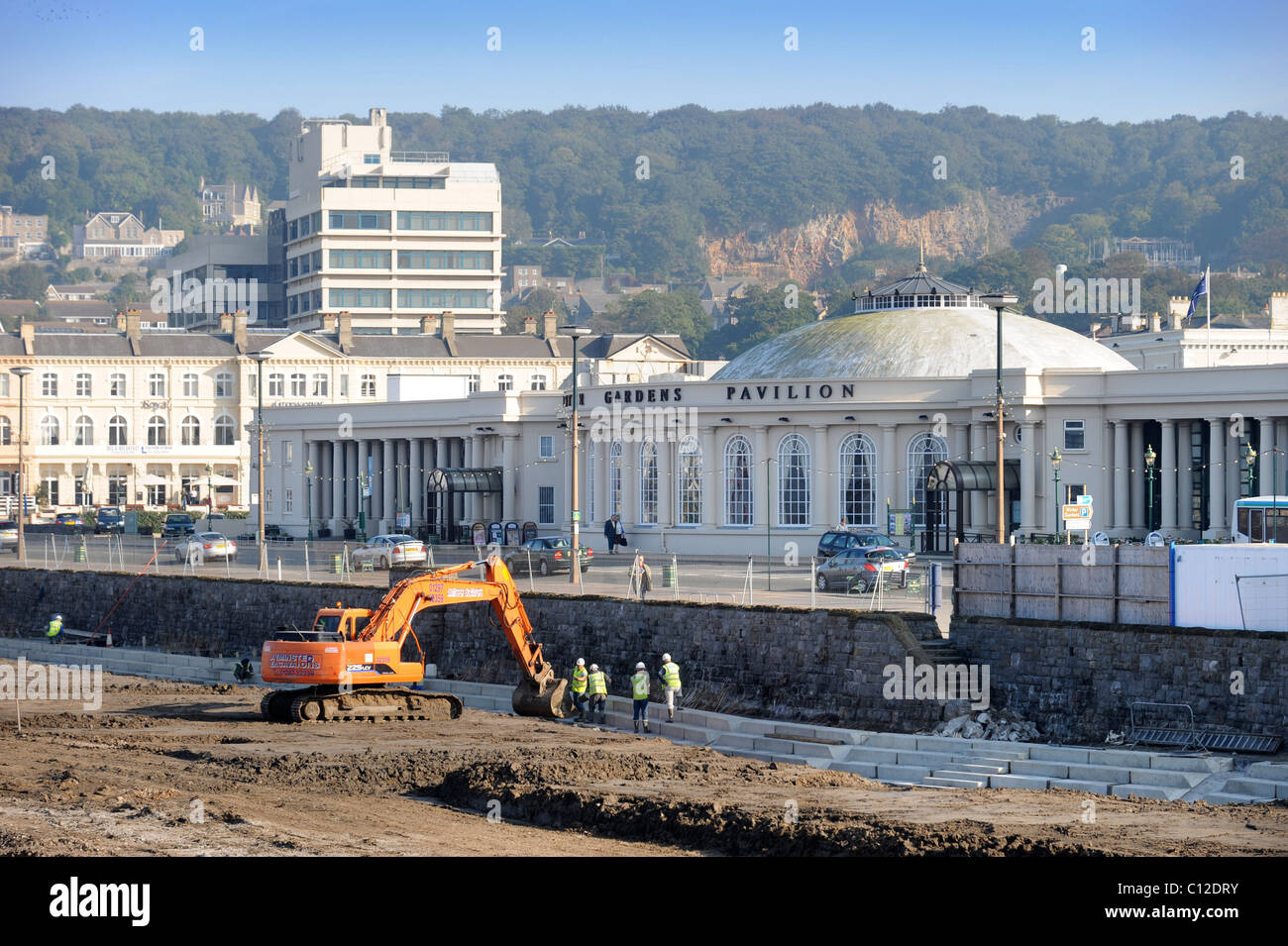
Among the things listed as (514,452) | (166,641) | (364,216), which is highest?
(364,216)

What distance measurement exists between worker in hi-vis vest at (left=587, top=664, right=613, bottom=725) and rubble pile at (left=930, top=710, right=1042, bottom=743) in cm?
826

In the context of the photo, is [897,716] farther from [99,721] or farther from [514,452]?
[514,452]

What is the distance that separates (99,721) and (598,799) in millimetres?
18078

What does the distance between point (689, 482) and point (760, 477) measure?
3.58 metres

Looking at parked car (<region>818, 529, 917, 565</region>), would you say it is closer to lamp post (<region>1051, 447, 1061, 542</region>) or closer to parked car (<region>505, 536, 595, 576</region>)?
lamp post (<region>1051, 447, 1061, 542</region>)

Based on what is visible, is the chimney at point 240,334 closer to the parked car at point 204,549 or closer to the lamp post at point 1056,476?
the parked car at point 204,549

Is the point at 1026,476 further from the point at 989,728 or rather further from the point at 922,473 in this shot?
the point at 989,728

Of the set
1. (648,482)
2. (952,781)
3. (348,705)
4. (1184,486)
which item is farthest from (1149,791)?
(648,482)

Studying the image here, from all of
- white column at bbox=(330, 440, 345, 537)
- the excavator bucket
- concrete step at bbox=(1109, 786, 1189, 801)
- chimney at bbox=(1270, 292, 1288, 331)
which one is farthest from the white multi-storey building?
concrete step at bbox=(1109, 786, 1189, 801)

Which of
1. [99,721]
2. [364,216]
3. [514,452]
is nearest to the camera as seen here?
[99,721]

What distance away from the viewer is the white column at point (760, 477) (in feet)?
242

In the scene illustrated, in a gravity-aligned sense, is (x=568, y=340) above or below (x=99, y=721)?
above
